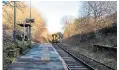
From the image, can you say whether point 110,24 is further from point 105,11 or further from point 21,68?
point 21,68

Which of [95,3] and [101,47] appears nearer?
[101,47]

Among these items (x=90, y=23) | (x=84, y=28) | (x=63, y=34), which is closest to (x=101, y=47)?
(x=90, y=23)

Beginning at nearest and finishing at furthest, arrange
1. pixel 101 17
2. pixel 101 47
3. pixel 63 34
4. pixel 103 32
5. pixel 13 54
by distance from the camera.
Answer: pixel 13 54 → pixel 101 47 → pixel 101 17 → pixel 103 32 → pixel 63 34

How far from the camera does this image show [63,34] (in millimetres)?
111000

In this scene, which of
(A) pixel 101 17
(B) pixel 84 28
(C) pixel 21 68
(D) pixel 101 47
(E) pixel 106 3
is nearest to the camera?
(C) pixel 21 68

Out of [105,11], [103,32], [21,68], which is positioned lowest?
[21,68]

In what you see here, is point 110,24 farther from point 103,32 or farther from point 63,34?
point 63,34

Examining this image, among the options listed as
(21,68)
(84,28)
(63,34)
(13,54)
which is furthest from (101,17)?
(63,34)

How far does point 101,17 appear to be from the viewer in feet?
122

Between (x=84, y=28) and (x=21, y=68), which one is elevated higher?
(x=84, y=28)

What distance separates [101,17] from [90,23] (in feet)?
15.6

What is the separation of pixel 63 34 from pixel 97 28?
72.0m

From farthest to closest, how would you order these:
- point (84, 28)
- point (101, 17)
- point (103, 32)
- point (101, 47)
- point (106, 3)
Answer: point (84, 28) < point (103, 32) < point (101, 17) < point (106, 3) < point (101, 47)

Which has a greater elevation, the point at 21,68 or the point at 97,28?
the point at 97,28
